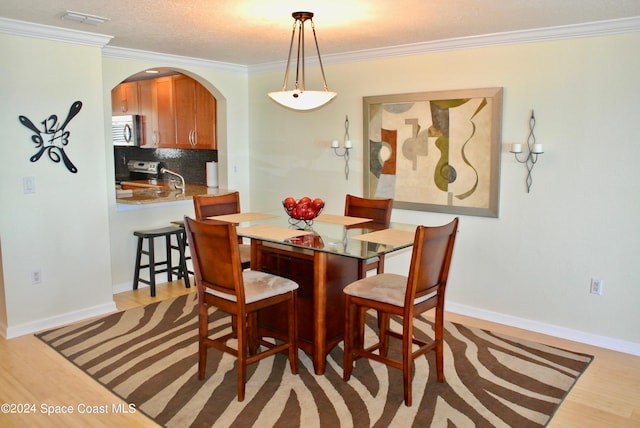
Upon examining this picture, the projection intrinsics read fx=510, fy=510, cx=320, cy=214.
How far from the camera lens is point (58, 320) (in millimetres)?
3982

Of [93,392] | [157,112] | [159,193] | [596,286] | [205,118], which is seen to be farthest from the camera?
[157,112]

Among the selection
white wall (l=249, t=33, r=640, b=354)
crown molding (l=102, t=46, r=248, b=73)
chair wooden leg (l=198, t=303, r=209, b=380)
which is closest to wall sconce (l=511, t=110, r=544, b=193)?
white wall (l=249, t=33, r=640, b=354)

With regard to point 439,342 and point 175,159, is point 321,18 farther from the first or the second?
point 175,159

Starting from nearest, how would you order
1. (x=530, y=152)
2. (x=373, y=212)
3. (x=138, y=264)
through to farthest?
(x=530, y=152), (x=373, y=212), (x=138, y=264)

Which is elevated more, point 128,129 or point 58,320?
point 128,129

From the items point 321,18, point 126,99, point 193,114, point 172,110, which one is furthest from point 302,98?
point 126,99

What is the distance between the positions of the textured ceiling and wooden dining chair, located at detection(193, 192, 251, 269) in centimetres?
125

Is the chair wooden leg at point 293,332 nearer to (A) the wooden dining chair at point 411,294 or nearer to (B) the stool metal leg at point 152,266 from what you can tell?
(A) the wooden dining chair at point 411,294

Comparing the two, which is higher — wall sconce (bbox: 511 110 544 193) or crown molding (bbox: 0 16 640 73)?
crown molding (bbox: 0 16 640 73)

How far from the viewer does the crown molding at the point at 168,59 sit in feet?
14.8

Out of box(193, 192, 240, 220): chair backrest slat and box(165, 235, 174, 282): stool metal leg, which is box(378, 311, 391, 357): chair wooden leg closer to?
box(193, 192, 240, 220): chair backrest slat

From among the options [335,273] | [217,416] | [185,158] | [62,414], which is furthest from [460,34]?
[185,158]

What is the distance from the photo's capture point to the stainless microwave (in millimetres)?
6473

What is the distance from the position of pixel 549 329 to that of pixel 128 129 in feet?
17.5
